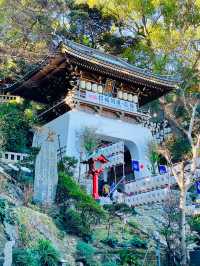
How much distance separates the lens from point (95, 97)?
2344 cm

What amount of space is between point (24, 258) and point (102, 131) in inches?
581

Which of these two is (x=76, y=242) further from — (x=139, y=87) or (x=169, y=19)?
(x=169, y=19)

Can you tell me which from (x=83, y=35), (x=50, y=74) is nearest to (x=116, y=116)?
(x=50, y=74)

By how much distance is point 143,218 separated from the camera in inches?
647

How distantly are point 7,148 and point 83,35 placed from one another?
44.7ft

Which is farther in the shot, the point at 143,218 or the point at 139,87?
the point at 139,87

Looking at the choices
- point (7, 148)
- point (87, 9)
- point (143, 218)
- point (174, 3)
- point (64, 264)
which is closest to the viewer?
point (64, 264)

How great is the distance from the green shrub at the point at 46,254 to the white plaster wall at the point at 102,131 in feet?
39.8

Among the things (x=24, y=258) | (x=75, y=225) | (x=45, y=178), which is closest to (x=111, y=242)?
(x=75, y=225)

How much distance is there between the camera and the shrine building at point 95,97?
879 inches

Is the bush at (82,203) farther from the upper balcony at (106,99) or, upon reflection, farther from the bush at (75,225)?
the upper balcony at (106,99)

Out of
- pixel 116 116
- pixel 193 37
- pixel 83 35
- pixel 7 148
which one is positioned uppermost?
pixel 83 35

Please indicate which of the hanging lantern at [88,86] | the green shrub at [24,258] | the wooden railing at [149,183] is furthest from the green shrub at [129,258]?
the hanging lantern at [88,86]

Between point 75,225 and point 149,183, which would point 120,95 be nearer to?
point 149,183
